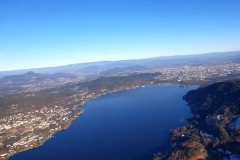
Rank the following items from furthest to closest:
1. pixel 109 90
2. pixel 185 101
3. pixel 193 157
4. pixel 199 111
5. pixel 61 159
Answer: pixel 109 90 < pixel 185 101 < pixel 199 111 < pixel 61 159 < pixel 193 157

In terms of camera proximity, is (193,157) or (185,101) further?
(185,101)

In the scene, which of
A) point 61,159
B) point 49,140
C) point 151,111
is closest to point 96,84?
point 151,111

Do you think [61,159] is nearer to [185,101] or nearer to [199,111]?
[199,111]

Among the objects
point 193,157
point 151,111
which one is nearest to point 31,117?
point 151,111

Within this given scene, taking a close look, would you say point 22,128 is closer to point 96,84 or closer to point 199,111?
point 199,111

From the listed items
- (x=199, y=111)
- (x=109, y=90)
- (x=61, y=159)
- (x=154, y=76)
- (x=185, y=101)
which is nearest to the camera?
(x=61, y=159)

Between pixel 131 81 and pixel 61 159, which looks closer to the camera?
pixel 61 159
